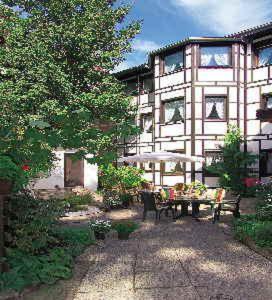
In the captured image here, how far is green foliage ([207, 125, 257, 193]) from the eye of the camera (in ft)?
62.7

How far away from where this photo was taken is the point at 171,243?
29.5 ft

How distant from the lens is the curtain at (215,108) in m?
21.0

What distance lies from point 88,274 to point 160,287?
1473 mm

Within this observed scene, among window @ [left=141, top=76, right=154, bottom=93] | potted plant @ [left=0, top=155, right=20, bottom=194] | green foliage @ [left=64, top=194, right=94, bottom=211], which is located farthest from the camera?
window @ [left=141, top=76, right=154, bottom=93]

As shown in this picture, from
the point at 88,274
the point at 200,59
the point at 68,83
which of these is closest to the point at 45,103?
the point at 68,83

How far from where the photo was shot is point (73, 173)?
23.0 metres

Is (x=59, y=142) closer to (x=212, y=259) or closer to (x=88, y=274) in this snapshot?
(x=88, y=274)

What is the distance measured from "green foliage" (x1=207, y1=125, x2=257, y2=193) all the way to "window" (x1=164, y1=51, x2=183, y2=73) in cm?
555

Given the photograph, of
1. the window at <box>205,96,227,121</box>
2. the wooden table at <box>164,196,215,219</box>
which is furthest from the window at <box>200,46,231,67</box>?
the wooden table at <box>164,196,215,219</box>

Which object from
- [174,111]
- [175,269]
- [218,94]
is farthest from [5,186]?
[174,111]

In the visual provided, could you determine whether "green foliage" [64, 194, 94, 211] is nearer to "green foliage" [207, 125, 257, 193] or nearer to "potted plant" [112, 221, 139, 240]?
"potted plant" [112, 221, 139, 240]

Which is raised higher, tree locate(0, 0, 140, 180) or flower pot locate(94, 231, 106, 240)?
tree locate(0, 0, 140, 180)

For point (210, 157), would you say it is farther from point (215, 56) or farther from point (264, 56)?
point (264, 56)

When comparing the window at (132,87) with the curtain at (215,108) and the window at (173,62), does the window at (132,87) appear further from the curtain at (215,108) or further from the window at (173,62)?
the curtain at (215,108)
